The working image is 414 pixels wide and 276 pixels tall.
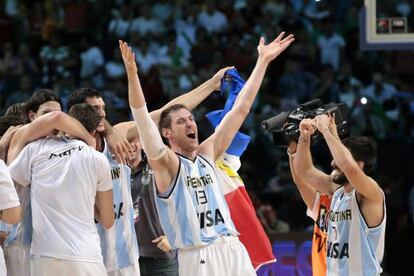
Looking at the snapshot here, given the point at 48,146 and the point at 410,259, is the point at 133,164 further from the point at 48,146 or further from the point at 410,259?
the point at 410,259

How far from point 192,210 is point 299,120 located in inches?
42.8

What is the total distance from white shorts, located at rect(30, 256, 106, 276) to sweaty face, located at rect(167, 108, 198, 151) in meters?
1.17

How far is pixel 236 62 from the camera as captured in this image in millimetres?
14844

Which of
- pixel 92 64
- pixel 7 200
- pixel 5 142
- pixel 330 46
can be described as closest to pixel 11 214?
pixel 7 200

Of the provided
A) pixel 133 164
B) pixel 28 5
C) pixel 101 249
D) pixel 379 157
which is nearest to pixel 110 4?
pixel 28 5

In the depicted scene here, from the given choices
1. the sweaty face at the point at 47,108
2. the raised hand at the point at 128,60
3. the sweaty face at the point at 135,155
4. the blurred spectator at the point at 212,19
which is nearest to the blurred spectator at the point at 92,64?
the blurred spectator at the point at 212,19

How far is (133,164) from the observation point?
8148 millimetres

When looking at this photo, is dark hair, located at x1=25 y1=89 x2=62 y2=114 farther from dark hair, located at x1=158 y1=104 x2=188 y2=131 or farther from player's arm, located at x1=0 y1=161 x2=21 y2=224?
player's arm, located at x1=0 y1=161 x2=21 y2=224

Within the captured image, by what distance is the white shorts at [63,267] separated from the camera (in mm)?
6562

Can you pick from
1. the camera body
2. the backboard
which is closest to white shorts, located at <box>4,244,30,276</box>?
the camera body

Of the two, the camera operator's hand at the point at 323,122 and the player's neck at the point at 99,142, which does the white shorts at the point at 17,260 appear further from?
the camera operator's hand at the point at 323,122

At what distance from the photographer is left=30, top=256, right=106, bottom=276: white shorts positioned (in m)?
6.56

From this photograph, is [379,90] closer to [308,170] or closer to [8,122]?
[308,170]

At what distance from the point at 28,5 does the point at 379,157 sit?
669cm
